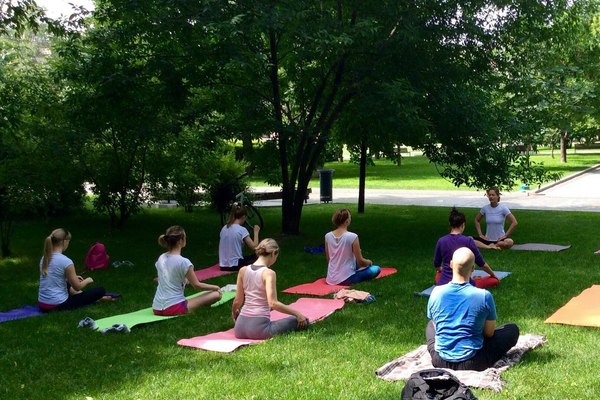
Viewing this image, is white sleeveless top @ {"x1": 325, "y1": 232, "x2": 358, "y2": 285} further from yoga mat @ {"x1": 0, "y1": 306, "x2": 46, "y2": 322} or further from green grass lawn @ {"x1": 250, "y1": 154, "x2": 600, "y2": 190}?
green grass lawn @ {"x1": 250, "y1": 154, "x2": 600, "y2": 190}

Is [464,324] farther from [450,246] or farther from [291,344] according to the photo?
[450,246]

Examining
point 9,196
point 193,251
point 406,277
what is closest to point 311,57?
point 193,251

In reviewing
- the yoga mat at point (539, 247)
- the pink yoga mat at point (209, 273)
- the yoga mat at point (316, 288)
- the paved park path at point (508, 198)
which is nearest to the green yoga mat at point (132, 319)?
the yoga mat at point (316, 288)

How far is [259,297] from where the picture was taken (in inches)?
265

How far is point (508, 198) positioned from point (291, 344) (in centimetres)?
1856

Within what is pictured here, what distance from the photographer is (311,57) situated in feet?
43.1

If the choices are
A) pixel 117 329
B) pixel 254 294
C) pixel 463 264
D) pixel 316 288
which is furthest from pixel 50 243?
pixel 463 264

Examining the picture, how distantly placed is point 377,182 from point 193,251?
61.5ft

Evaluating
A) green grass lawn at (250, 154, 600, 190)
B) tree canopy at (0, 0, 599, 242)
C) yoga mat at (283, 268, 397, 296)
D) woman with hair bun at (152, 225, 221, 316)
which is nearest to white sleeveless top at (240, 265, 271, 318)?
woman with hair bun at (152, 225, 221, 316)

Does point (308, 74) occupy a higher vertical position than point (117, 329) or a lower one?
higher

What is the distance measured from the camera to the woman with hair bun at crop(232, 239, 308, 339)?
262 inches

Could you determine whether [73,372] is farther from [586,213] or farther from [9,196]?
[586,213]

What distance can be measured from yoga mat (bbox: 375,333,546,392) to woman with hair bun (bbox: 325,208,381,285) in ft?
10.4

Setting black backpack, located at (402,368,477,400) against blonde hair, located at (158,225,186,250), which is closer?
black backpack, located at (402,368,477,400)
